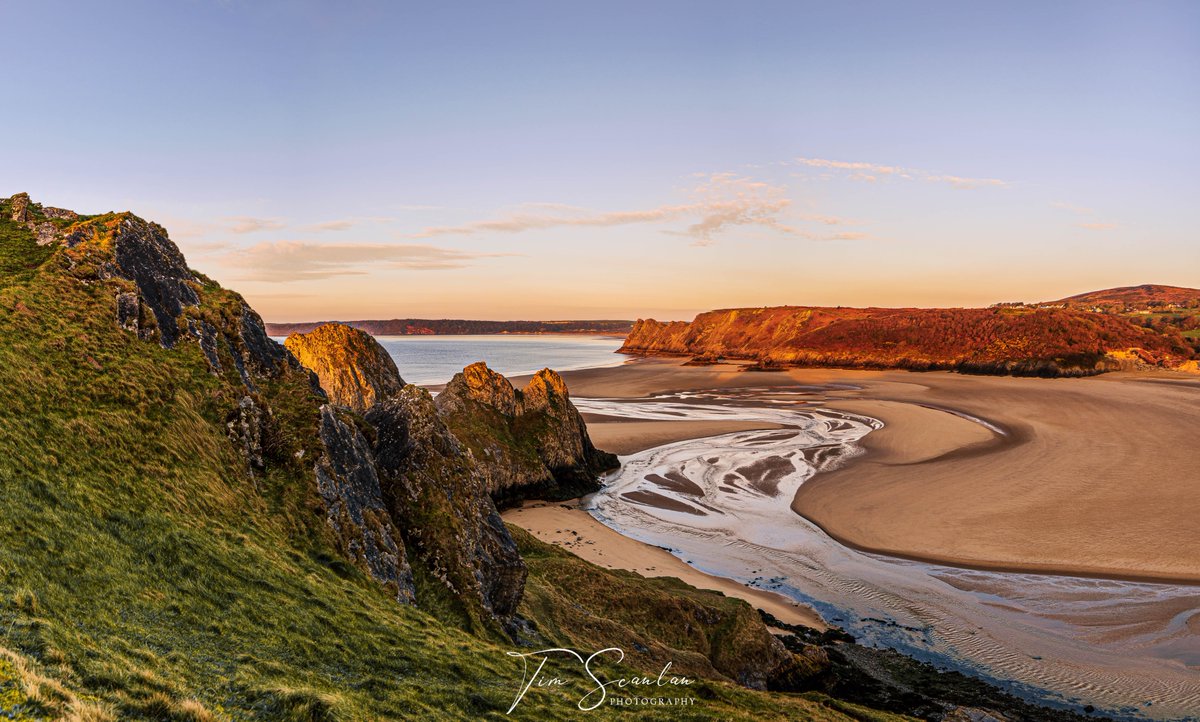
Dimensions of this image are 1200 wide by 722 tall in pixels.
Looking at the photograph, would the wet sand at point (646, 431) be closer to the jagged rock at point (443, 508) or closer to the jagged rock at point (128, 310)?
the jagged rock at point (443, 508)

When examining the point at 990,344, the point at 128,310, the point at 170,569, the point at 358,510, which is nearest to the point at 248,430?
the point at 358,510

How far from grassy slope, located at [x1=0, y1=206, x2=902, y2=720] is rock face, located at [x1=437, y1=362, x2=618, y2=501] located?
83.2 feet

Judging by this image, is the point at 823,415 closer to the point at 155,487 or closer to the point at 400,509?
the point at 400,509

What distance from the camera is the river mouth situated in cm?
2267

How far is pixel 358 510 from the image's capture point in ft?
57.1

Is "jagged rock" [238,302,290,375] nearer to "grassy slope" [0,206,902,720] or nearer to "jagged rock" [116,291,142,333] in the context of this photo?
"grassy slope" [0,206,902,720]

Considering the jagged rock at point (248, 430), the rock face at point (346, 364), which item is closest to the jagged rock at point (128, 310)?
the jagged rock at point (248, 430)

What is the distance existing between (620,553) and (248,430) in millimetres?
22798

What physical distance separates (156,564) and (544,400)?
129ft

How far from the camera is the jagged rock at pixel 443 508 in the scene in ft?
61.1

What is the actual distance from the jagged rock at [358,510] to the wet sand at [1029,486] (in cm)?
2891

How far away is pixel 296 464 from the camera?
17.0m

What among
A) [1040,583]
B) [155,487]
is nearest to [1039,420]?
[1040,583]

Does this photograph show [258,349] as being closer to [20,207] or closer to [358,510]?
[358,510]
